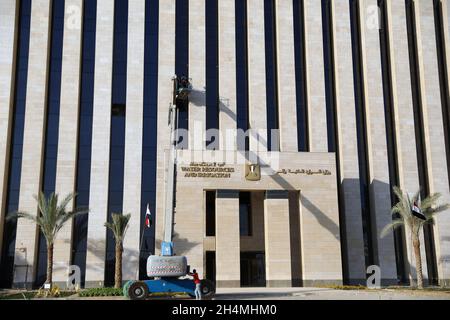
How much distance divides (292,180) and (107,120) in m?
18.0

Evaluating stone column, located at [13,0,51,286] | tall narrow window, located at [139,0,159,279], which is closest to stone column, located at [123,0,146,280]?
tall narrow window, located at [139,0,159,279]

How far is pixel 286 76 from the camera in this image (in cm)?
5038

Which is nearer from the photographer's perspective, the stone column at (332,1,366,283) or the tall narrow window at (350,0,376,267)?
the stone column at (332,1,366,283)

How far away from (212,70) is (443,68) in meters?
24.6

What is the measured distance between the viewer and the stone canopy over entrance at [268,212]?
42281 mm

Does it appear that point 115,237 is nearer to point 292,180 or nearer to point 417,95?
point 292,180

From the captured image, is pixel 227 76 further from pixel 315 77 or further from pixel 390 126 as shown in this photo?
pixel 390 126

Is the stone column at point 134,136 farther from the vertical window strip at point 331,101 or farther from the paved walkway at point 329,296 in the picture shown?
the vertical window strip at point 331,101

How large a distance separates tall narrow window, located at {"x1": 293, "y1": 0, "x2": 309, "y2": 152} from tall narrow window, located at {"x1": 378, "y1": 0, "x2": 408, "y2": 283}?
8399 millimetres

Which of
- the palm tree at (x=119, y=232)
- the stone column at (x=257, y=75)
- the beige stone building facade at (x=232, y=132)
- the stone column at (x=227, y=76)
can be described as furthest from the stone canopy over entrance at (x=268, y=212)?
the stone column at (x=257, y=75)

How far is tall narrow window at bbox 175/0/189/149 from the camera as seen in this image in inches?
1911

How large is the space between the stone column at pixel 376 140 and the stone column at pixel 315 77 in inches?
180

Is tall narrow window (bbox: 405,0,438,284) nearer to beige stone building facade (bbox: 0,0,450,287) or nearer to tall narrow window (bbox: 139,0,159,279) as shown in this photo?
beige stone building facade (bbox: 0,0,450,287)

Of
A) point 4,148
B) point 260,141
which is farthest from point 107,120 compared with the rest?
point 260,141
